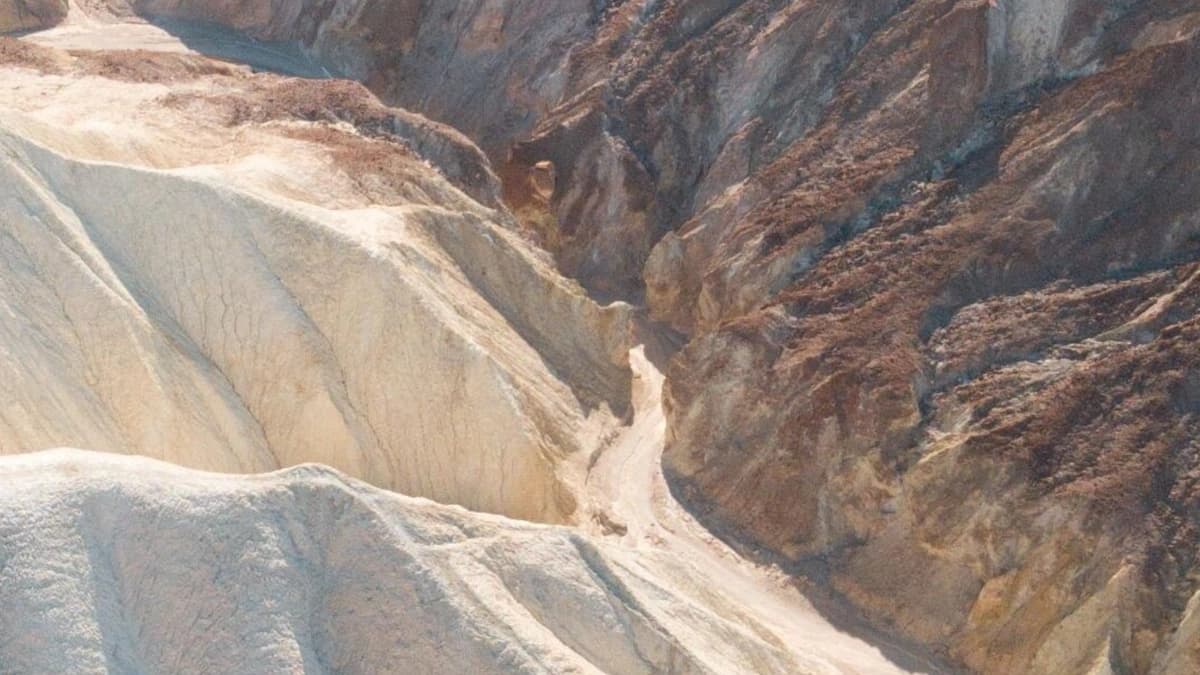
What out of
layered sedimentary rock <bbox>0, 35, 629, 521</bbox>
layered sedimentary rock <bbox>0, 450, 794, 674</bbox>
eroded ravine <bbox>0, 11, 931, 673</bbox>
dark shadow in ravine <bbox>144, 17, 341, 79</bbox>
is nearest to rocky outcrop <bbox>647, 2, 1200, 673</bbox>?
eroded ravine <bbox>0, 11, 931, 673</bbox>

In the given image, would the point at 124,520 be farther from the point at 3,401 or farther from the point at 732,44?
the point at 732,44

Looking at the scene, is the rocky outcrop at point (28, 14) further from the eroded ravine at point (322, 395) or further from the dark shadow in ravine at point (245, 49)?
the eroded ravine at point (322, 395)

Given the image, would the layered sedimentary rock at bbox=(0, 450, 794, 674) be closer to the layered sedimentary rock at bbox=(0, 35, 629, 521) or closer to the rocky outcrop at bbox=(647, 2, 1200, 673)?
the layered sedimentary rock at bbox=(0, 35, 629, 521)

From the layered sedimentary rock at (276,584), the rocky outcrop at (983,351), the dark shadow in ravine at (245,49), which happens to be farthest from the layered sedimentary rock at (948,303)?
the dark shadow in ravine at (245,49)

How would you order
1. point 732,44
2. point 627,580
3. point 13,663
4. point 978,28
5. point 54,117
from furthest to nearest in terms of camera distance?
point 732,44 < point 978,28 < point 54,117 < point 627,580 < point 13,663

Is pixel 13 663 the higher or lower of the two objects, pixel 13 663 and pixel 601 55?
the lower

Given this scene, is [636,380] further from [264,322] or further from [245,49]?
[245,49]

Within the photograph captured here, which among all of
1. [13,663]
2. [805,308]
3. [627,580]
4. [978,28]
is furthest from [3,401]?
[978,28]
